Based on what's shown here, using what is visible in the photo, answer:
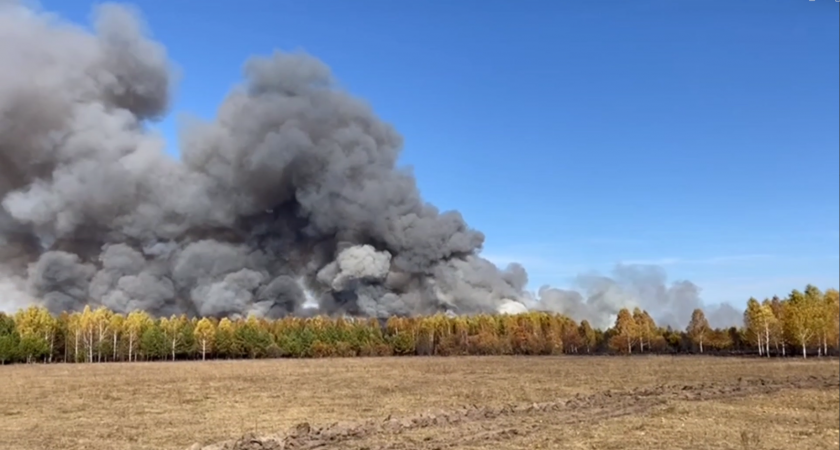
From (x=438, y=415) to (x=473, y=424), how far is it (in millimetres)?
1829

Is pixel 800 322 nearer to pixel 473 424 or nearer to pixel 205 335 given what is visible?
pixel 473 424

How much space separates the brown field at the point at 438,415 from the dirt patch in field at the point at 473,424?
0.12ft

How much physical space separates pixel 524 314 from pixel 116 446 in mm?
106675

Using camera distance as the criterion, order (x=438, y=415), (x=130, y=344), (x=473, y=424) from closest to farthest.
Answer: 1. (x=473, y=424)
2. (x=438, y=415)
3. (x=130, y=344)

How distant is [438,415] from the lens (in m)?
20.0

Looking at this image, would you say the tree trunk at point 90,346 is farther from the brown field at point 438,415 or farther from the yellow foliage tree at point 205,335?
the brown field at point 438,415

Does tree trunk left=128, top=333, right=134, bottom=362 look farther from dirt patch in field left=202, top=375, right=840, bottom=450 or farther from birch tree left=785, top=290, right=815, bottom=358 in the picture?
birch tree left=785, top=290, right=815, bottom=358

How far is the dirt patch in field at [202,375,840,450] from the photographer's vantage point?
607 inches

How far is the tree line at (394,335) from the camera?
83438mm

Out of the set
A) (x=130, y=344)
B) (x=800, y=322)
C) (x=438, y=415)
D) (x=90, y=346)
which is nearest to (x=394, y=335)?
Answer: (x=130, y=344)

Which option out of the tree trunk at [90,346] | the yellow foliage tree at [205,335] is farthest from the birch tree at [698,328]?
the tree trunk at [90,346]

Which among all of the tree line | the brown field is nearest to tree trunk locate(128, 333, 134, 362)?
the tree line

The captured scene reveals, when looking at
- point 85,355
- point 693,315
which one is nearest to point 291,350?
point 85,355

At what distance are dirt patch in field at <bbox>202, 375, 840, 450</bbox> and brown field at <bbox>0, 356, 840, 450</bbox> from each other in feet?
0.12
